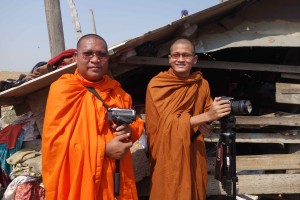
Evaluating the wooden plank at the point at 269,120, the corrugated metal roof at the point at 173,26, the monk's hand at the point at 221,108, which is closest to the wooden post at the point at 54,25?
the corrugated metal roof at the point at 173,26

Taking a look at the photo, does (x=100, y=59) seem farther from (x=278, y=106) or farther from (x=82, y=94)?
(x=278, y=106)

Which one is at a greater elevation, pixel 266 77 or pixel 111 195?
pixel 266 77

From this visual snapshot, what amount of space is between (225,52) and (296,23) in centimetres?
148

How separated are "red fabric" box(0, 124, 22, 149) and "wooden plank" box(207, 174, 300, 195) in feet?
7.71

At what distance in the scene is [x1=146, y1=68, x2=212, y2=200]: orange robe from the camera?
256 cm

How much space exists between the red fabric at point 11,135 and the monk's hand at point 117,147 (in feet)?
5.68

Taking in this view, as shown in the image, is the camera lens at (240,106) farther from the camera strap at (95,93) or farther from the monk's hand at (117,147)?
the camera strap at (95,93)

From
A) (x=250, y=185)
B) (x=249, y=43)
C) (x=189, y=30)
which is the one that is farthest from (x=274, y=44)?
(x=250, y=185)

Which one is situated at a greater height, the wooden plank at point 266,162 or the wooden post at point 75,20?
the wooden post at point 75,20

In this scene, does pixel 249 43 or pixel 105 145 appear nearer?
pixel 105 145

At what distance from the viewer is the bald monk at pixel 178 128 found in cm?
256

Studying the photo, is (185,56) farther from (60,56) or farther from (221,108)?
(60,56)

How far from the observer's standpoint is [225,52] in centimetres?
521

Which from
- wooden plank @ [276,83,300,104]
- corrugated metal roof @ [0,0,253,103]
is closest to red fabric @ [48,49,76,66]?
corrugated metal roof @ [0,0,253,103]
